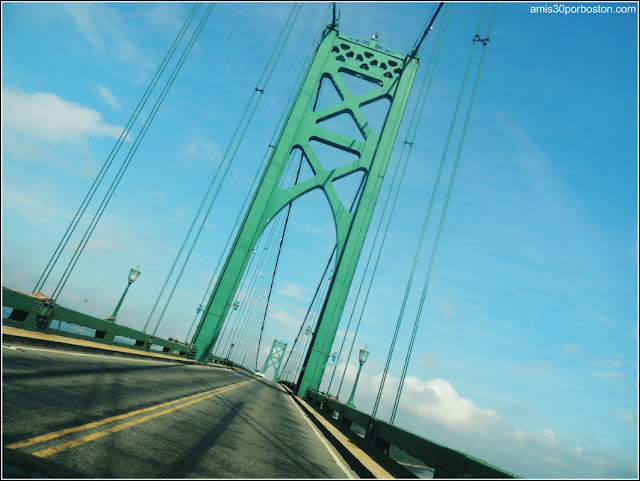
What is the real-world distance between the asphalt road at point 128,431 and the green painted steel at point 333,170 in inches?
598

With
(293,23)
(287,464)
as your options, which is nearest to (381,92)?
(293,23)

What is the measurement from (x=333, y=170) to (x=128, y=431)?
23.9 metres

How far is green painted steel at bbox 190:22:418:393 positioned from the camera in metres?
23.4

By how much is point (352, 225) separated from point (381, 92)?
10590mm

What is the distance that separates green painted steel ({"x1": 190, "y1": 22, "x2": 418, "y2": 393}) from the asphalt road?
1520 cm

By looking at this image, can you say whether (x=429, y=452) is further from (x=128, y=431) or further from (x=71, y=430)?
(x=71, y=430)

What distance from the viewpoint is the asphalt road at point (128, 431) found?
364 cm

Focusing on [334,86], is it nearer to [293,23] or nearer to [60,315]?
[293,23]

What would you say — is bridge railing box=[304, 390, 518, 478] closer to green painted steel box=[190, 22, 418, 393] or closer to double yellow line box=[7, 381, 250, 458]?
double yellow line box=[7, 381, 250, 458]

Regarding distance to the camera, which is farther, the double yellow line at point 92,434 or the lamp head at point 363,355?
the lamp head at point 363,355

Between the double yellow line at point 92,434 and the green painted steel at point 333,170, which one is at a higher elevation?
the green painted steel at point 333,170

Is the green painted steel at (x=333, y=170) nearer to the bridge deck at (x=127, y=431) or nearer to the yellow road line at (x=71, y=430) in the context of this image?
the bridge deck at (x=127, y=431)

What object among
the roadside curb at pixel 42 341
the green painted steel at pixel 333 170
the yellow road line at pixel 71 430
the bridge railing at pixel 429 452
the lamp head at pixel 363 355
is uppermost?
the green painted steel at pixel 333 170

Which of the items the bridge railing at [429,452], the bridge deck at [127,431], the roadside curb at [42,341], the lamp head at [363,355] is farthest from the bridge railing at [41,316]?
the lamp head at [363,355]
